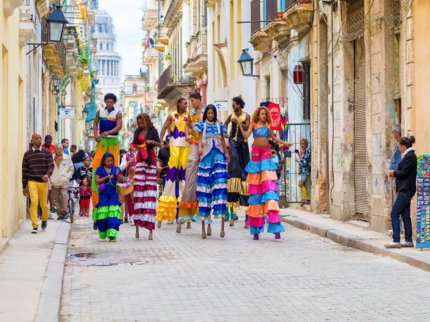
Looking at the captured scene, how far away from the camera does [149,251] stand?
13602 mm

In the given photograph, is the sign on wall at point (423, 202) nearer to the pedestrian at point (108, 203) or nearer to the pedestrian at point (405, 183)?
the pedestrian at point (405, 183)

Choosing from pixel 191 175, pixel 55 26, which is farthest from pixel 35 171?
pixel 55 26

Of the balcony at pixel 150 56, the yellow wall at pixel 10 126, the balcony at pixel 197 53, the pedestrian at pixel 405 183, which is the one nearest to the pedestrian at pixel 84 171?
the yellow wall at pixel 10 126

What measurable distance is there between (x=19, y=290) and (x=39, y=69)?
66.1ft

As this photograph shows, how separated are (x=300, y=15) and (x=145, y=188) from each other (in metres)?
7.21

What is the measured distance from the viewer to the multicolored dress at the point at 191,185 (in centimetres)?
1606

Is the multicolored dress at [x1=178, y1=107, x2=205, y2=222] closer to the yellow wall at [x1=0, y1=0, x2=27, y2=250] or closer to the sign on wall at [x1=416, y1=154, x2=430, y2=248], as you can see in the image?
the yellow wall at [x1=0, y1=0, x2=27, y2=250]

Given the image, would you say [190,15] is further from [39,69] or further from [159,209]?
[159,209]

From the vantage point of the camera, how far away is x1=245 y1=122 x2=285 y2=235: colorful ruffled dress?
15.2 metres

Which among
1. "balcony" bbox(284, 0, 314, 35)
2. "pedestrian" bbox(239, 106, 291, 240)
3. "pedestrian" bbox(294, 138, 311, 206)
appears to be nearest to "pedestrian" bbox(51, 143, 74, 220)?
"pedestrian" bbox(294, 138, 311, 206)

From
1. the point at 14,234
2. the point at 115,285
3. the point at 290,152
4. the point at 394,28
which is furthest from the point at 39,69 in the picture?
the point at 115,285

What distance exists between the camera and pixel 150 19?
90.1 metres

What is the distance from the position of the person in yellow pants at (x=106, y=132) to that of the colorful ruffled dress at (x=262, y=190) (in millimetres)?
2140

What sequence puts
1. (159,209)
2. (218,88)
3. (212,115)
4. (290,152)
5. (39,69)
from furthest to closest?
(218,88) < (39,69) < (290,152) < (159,209) < (212,115)
